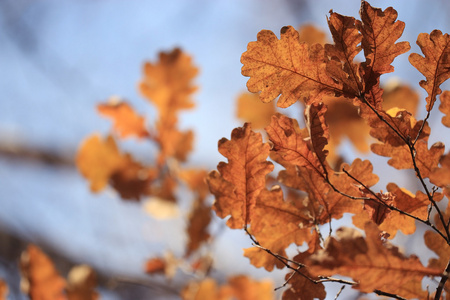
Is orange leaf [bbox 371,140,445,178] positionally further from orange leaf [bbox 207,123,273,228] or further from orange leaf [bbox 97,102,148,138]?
orange leaf [bbox 97,102,148,138]

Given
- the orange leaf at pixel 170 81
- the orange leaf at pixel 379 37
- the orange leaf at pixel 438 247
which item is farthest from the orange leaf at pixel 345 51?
the orange leaf at pixel 170 81

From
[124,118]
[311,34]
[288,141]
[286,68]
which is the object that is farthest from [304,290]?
[124,118]

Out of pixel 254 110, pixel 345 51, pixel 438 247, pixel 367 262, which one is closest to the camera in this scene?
pixel 367 262

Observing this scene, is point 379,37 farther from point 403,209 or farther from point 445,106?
point 403,209

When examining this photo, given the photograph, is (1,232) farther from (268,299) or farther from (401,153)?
(401,153)

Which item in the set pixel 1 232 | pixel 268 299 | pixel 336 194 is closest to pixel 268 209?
pixel 336 194

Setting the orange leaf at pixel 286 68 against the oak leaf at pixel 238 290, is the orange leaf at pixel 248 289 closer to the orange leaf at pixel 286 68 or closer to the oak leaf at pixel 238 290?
the oak leaf at pixel 238 290

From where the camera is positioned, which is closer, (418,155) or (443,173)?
(443,173)
